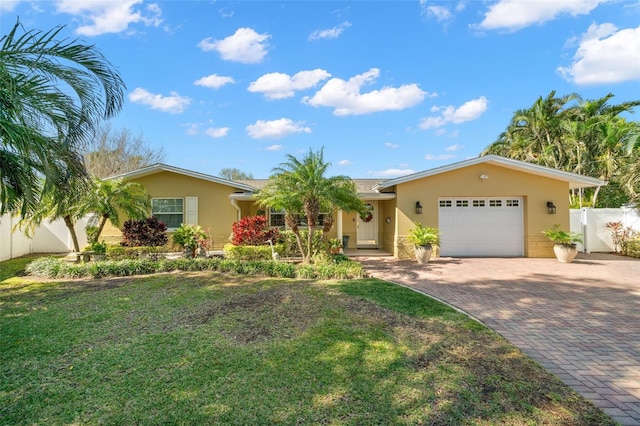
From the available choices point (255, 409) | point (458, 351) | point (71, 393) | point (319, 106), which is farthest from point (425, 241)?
point (319, 106)

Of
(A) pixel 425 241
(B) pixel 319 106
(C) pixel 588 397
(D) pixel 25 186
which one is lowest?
(C) pixel 588 397

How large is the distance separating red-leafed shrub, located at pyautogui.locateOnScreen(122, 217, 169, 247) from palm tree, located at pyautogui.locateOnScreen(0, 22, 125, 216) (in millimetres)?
6036

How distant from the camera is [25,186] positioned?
5.08m

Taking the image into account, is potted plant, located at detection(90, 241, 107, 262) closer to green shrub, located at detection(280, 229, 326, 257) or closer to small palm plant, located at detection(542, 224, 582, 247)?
green shrub, located at detection(280, 229, 326, 257)

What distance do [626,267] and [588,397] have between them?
1038 cm

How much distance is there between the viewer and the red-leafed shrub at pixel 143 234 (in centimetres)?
1150

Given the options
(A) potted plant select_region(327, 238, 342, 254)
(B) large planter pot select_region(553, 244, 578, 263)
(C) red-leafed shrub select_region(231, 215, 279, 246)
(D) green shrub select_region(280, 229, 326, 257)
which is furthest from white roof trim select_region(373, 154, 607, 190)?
(C) red-leafed shrub select_region(231, 215, 279, 246)

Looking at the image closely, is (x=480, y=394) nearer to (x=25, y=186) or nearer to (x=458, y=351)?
(x=458, y=351)

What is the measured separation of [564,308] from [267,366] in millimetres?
5957

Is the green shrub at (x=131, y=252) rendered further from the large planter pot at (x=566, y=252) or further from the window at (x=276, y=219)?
the large planter pot at (x=566, y=252)

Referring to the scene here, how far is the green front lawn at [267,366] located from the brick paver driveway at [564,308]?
414 millimetres

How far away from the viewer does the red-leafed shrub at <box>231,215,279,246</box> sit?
1175 centimetres

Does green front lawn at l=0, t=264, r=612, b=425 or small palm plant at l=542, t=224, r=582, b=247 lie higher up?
small palm plant at l=542, t=224, r=582, b=247

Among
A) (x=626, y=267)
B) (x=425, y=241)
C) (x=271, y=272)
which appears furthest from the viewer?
(x=425, y=241)
